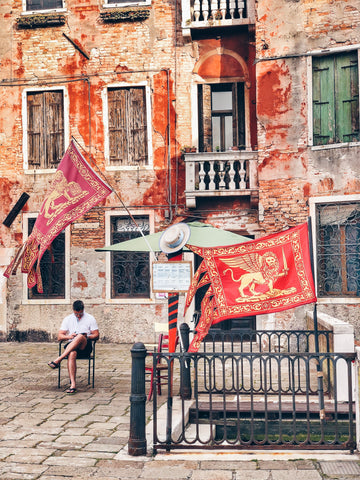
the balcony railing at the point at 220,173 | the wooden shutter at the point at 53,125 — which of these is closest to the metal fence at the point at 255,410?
the balcony railing at the point at 220,173

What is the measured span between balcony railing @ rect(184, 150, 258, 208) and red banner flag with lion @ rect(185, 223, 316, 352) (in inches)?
321

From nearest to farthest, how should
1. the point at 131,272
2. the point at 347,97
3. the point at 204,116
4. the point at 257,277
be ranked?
the point at 257,277
the point at 347,97
the point at 131,272
the point at 204,116

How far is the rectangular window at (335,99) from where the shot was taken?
1327cm

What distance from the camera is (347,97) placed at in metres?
13.4

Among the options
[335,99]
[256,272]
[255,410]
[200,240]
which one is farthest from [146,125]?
[256,272]

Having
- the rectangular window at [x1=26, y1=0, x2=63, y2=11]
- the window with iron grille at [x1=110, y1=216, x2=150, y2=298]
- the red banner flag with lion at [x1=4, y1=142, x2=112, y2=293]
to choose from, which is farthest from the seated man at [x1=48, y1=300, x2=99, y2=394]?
the rectangular window at [x1=26, y1=0, x2=63, y2=11]

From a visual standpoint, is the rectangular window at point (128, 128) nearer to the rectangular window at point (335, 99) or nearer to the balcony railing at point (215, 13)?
the balcony railing at point (215, 13)

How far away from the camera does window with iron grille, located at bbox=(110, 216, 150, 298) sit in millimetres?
14938

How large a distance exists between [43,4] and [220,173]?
6.69 metres

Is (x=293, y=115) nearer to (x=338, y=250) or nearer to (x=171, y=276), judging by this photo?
(x=338, y=250)

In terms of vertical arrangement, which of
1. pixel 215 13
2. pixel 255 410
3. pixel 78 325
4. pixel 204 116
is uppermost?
pixel 215 13

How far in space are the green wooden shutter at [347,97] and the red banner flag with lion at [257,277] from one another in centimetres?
794

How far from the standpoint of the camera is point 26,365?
11.3 meters

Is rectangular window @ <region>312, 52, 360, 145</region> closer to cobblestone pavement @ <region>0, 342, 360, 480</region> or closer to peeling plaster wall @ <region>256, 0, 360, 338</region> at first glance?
peeling plaster wall @ <region>256, 0, 360, 338</region>
